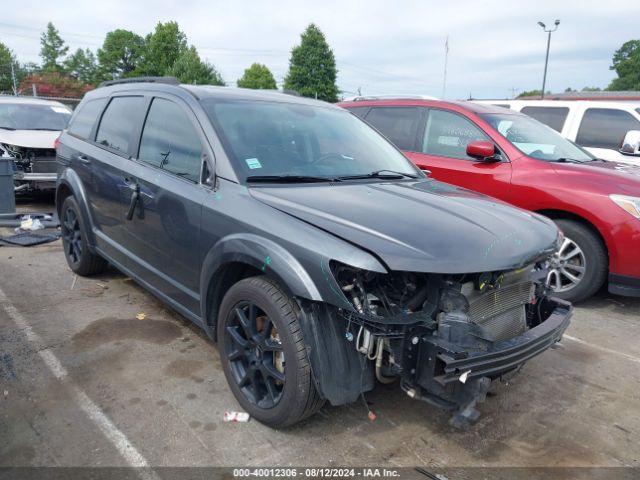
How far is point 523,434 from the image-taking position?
2908 mm

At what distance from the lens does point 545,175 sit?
5.06 m

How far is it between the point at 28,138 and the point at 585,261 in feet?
27.4

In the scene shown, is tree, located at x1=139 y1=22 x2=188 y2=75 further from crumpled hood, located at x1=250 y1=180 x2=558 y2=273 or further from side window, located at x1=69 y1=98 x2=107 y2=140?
crumpled hood, located at x1=250 y1=180 x2=558 y2=273

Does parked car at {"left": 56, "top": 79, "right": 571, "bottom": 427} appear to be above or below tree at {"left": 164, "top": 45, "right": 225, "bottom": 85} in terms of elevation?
below

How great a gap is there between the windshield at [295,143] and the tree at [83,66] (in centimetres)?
8109

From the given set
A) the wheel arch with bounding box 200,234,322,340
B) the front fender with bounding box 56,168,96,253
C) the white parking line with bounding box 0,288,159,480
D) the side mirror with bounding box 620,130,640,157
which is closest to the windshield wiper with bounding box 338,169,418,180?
the wheel arch with bounding box 200,234,322,340

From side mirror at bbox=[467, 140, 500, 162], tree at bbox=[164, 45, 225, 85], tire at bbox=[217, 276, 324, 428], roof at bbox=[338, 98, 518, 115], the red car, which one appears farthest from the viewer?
tree at bbox=[164, 45, 225, 85]

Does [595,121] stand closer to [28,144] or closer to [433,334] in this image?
[433,334]

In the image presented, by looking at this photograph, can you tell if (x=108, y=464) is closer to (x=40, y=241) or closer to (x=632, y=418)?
(x=632, y=418)

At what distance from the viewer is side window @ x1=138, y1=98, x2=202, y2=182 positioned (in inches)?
128

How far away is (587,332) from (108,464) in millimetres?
3859

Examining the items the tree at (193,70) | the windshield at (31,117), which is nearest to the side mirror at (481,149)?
the windshield at (31,117)

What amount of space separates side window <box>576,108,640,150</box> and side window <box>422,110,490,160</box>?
3055 millimetres

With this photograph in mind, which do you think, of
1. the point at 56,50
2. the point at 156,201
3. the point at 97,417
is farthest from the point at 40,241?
the point at 56,50
